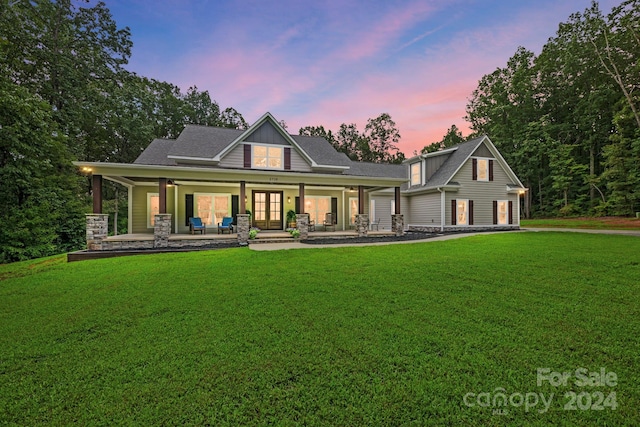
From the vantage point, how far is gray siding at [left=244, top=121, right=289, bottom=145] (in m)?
14.1

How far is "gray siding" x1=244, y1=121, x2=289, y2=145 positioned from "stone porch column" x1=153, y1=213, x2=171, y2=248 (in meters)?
5.59

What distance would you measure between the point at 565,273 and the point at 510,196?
16.3 meters

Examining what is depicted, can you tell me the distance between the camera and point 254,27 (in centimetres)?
1472

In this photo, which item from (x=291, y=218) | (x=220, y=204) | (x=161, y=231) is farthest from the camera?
(x=291, y=218)

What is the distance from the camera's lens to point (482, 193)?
1847 centimetres

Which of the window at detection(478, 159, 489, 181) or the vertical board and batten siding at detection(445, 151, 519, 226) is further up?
the window at detection(478, 159, 489, 181)

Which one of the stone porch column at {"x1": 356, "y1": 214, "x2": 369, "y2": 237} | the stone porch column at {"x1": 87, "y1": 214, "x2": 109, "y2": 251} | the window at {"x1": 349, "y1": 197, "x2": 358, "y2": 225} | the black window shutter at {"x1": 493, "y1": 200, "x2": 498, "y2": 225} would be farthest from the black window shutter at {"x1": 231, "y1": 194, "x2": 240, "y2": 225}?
the black window shutter at {"x1": 493, "y1": 200, "x2": 498, "y2": 225}

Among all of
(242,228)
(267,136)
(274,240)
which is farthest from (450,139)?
(242,228)

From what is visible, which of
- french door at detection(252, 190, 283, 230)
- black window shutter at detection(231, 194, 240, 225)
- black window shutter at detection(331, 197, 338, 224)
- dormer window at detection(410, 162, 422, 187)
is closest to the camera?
black window shutter at detection(231, 194, 240, 225)

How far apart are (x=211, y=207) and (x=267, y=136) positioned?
15.4 feet

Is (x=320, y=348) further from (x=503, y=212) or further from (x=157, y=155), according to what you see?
(x=503, y=212)

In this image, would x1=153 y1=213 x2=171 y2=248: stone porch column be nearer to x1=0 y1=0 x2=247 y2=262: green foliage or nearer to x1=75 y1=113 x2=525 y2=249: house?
x1=75 y1=113 x2=525 y2=249: house

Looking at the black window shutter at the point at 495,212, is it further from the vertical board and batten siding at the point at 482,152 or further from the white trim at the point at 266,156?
the white trim at the point at 266,156

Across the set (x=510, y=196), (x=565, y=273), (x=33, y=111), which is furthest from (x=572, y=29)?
(x=33, y=111)
